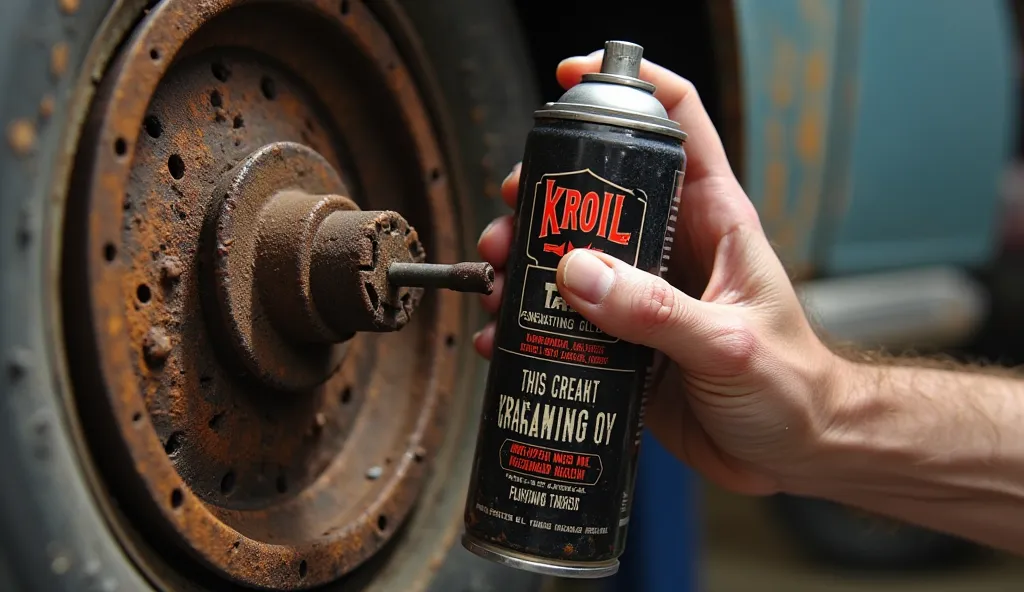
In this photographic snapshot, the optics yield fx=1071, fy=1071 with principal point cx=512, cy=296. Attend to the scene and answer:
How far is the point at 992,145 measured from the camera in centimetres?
217

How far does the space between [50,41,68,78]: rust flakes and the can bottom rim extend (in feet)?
1.57

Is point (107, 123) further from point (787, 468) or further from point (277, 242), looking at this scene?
point (787, 468)

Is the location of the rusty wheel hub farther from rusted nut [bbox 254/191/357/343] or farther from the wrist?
the wrist

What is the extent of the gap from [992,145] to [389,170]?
5.03 feet

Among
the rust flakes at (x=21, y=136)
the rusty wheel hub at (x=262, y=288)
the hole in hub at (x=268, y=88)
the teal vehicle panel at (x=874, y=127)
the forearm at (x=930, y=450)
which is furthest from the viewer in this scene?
the teal vehicle panel at (x=874, y=127)

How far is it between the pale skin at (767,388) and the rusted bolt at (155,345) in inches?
12.0

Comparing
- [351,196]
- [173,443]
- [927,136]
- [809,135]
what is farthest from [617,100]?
[927,136]

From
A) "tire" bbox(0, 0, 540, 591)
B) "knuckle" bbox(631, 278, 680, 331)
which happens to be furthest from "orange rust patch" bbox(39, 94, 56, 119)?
"knuckle" bbox(631, 278, 680, 331)

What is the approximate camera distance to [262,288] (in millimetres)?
886

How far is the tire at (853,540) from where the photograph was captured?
10.5 feet

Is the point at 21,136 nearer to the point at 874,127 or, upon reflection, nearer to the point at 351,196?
the point at 351,196

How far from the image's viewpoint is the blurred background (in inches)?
25.3

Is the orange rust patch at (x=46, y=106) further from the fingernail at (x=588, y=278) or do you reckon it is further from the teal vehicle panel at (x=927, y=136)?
the teal vehicle panel at (x=927, y=136)

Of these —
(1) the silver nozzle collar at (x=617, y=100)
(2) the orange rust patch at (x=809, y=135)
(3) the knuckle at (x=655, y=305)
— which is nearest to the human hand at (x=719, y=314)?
(3) the knuckle at (x=655, y=305)
